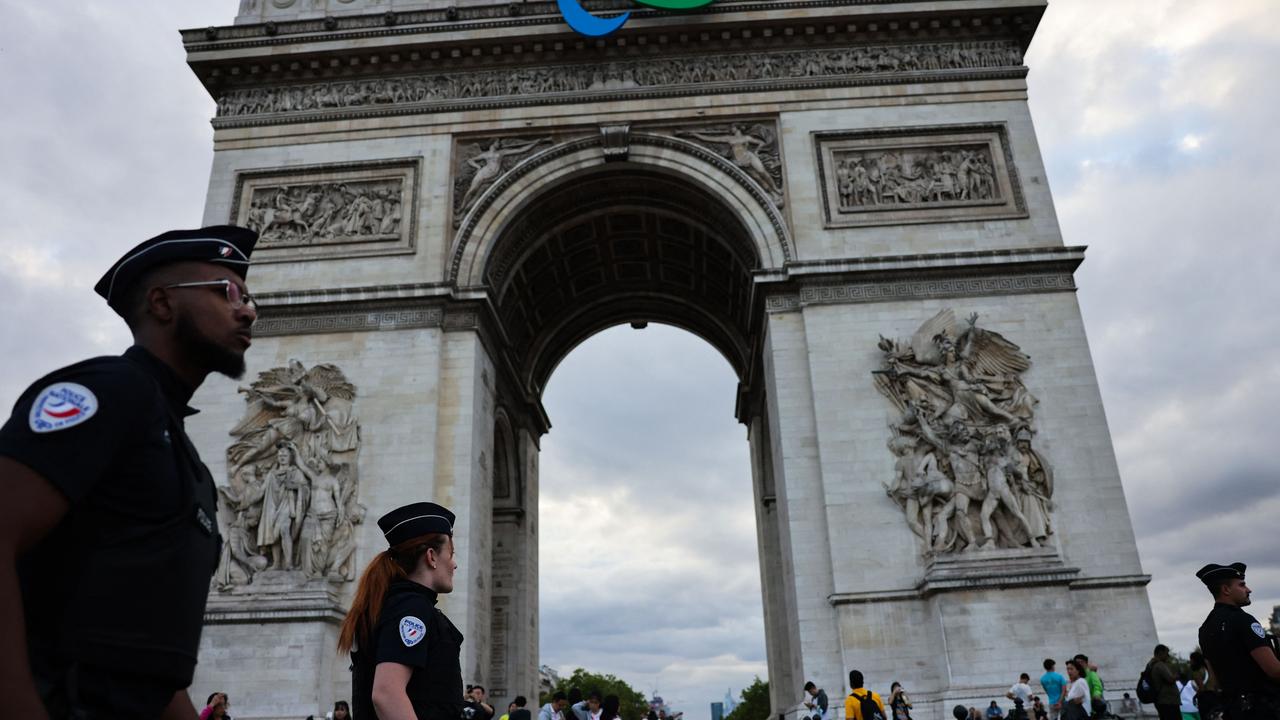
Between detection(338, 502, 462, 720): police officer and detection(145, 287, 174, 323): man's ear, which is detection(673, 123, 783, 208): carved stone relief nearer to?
detection(338, 502, 462, 720): police officer

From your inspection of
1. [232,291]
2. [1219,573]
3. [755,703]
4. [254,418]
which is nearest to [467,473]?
[254,418]

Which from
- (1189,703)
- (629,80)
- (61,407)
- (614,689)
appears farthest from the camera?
(614,689)

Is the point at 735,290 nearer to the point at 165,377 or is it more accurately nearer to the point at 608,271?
the point at 608,271

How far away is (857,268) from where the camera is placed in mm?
17891

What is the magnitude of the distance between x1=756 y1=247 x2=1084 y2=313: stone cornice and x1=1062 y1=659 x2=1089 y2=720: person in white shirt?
7.90 metres

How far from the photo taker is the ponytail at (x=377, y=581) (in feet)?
10.5

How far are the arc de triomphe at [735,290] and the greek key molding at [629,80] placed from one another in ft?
0.21

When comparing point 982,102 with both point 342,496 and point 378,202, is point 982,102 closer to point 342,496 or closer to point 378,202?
point 378,202

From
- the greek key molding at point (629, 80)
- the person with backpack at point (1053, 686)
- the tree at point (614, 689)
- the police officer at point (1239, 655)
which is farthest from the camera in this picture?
the tree at point (614, 689)

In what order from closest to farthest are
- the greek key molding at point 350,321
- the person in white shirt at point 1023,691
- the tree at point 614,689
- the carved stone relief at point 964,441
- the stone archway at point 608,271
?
the person in white shirt at point 1023,691 < the carved stone relief at point 964,441 < the greek key molding at point 350,321 < the stone archway at point 608,271 < the tree at point 614,689

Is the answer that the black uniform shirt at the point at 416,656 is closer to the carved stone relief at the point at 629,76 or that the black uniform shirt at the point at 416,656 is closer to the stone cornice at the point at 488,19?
the carved stone relief at the point at 629,76

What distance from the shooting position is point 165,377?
78.0 inches

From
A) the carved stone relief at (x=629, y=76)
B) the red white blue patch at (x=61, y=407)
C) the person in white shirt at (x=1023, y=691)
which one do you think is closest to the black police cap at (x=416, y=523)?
the red white blue patch at (x=61, y=407)

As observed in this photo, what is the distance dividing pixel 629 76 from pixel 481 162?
3.87 meters
